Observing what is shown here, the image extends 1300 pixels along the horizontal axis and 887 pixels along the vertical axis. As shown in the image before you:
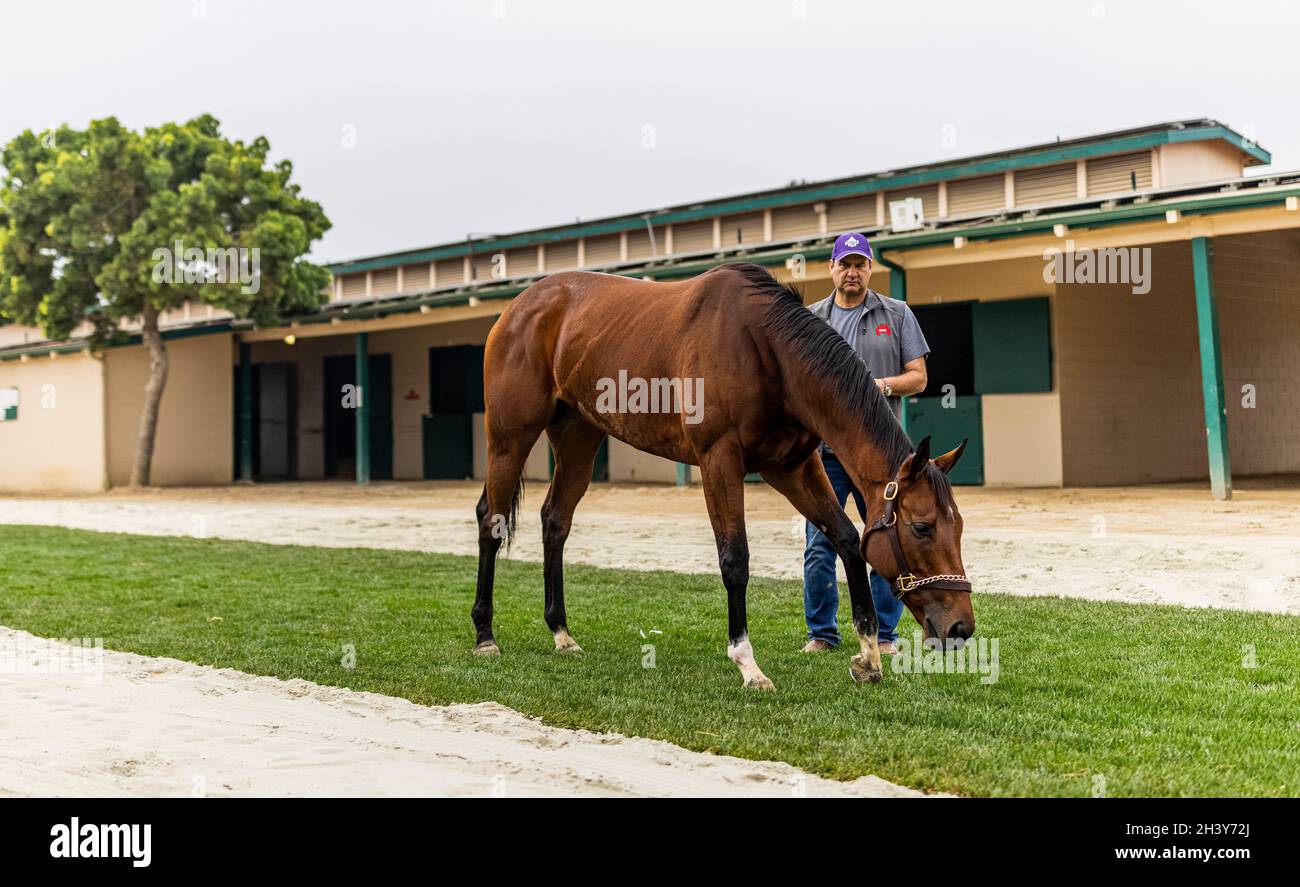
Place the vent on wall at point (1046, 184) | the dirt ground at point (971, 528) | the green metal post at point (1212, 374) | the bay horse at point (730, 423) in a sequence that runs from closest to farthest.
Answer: the bay horse at point (730, 423)
the dirt ground at point (971, 528)
the green metal post at point (1212, 374)
the vent on wall at point (1046, 184)

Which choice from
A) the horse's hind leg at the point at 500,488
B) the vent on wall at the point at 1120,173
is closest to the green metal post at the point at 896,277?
the vent on wall at the point at 1120,173

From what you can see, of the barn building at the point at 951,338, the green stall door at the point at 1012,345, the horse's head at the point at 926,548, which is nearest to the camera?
the horse's head at the point at 926,548

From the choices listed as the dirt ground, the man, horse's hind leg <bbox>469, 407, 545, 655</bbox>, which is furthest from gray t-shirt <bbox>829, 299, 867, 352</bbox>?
the dirt ground

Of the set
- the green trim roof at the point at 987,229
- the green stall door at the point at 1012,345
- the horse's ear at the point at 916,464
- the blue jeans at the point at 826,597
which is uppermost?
the green trim roof at the point at 987,229

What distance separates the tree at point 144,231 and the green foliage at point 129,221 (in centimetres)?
2

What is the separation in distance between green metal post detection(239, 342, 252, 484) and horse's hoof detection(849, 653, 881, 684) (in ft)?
70.3

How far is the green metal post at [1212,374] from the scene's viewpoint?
12219 millimetres

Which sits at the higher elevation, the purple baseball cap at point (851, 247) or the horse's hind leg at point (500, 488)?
the purple baseball cap at point (851, 247)

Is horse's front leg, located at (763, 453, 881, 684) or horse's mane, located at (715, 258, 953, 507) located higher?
horse's mane, located at (715, 258, 953, 507)

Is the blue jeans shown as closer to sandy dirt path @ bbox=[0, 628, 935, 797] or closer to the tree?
sandy dirt path @ bbox=[0, 628, 935, 797]

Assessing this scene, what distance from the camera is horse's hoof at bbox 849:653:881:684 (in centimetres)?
444

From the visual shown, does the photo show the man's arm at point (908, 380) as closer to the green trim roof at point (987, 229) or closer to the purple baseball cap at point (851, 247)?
the purple baseball cap at point (851, 247)

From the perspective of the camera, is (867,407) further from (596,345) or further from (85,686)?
(85,686)
